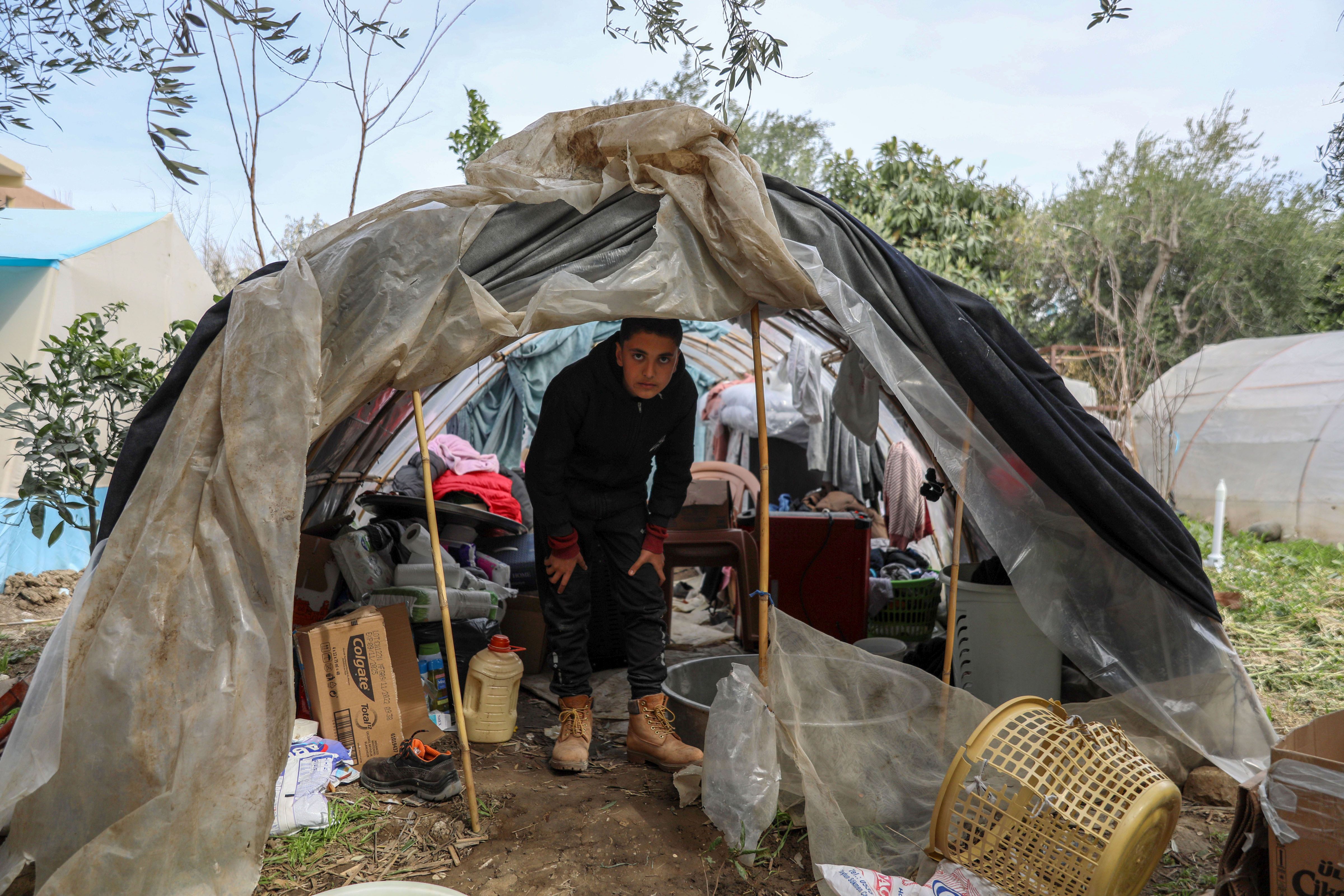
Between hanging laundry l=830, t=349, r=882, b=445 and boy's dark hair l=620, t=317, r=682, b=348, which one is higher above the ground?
boy's dark hair l=620, t=317, r=682, b=348

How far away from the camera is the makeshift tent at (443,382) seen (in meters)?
2.23

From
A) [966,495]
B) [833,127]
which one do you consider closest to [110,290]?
[966,495]

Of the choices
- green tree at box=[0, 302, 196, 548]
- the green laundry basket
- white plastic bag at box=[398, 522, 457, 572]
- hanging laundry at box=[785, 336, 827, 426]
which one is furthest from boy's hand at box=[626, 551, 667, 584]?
hanging laundry at box=[785, 336, 827, 426]

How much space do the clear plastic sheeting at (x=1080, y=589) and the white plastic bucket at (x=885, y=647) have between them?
81 centimetres

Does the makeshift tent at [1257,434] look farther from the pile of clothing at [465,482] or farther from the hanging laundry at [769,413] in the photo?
the pile of clothing at [465,482]

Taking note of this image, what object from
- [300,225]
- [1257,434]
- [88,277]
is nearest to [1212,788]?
[1257,434]

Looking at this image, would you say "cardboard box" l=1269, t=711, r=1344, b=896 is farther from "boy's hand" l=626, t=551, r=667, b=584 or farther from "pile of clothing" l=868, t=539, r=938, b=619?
"pile of clothing" l=868, t=539, r=938, b=619

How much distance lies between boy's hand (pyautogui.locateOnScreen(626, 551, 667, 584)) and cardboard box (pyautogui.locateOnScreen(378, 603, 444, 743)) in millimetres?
929

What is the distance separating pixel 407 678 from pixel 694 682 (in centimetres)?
131

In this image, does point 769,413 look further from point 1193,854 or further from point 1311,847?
point 1311,847

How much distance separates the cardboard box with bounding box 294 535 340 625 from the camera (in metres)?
4.05

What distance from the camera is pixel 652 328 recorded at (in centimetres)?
315

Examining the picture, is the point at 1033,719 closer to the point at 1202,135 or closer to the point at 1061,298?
the point at 1202,135

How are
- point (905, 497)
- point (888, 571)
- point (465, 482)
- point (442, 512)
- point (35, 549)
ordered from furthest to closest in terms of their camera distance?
point (905, 497) < point (35, 549) < point (465, 482) < point (888, 571) < point (442, 512)
